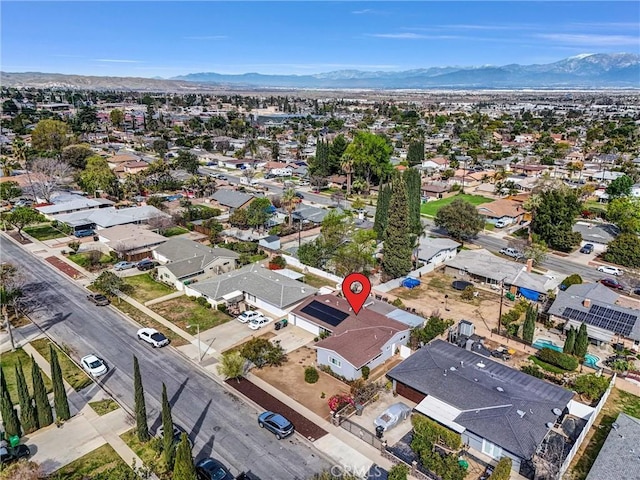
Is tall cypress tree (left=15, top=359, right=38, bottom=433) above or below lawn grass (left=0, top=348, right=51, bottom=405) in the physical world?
above

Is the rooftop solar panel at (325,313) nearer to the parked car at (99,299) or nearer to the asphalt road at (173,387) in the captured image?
the asphalt road at (173,387)

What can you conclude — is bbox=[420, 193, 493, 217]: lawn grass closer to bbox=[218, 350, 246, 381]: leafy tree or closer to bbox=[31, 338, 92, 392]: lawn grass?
bbox=[218, 350, 246, 381]: leafy tree

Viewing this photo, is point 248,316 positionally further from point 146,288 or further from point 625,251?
point 625,251

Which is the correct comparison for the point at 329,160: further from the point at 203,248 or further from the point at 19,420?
the point at 19,420

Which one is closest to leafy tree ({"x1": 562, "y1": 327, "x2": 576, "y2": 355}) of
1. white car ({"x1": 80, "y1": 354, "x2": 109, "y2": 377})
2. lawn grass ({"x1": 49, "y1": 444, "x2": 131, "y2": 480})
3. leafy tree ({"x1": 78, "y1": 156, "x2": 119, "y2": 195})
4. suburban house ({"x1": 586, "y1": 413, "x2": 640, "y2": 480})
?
suburban house ({"x1": 586, "y1": 413, "x2": 640, "y2": 480})

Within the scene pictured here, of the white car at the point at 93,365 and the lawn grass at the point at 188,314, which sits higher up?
the white car at the point at 93,365

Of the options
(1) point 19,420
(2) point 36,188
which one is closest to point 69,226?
(2) point 36,188

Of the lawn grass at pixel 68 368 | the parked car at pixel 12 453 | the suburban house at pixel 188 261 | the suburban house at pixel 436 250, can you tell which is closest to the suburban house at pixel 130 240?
the suburban house at pixel 188 261

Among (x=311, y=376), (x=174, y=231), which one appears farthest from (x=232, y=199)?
(x=311, y=376)
